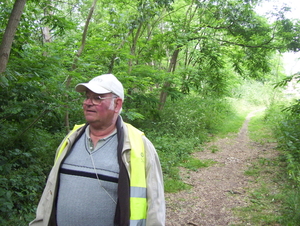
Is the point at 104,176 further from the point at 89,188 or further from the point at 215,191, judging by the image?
the point at 215,191

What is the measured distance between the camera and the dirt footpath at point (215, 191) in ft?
17.1

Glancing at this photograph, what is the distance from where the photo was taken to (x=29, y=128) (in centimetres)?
538

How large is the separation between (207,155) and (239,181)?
8.76 ft

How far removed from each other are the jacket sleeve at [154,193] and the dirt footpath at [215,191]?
3.27 meters

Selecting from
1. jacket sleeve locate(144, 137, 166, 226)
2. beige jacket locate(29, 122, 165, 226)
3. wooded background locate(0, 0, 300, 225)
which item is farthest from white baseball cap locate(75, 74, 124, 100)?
wooded background locate(0, 0, 300, 225)

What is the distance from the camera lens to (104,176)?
2.02 metres

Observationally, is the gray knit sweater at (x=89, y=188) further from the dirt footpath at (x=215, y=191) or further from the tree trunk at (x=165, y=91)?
the tree trunk at (x=165, y=91)

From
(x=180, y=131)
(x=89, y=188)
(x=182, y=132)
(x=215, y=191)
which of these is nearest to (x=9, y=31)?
(x=89, y=188)

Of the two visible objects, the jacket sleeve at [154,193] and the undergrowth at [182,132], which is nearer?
the jacket sleeve at [154,193]

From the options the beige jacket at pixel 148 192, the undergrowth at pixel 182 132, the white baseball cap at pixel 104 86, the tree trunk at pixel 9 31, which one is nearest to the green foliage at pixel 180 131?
the undergrowth at pixel 182 132

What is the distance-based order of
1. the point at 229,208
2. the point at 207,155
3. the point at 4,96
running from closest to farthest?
the point at 4,96 → the point at 229,208 → the point at 207,155

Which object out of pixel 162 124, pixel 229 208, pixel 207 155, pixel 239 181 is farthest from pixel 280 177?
pixel 162 124

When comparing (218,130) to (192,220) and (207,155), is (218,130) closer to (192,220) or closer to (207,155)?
(207,155)

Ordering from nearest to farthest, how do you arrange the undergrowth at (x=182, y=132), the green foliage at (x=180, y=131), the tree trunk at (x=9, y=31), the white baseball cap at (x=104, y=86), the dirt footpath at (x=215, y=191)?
the white baseball cap at (x=104, y=86) → the tree trunk at (x=9, y=31) → the dirt footpath at (x=215, y=191) → the undergrowth at (x=182, y=132) → the green foliage at (x=180, y=131)
